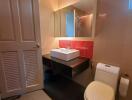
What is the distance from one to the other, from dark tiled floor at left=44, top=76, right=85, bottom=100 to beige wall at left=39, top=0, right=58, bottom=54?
829 mm

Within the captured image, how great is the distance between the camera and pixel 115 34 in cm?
140

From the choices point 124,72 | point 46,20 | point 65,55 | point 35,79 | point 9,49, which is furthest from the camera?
point 46,20

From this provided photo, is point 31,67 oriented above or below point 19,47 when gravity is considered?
below

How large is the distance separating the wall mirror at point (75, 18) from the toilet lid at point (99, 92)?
909mm

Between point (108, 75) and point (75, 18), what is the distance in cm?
131

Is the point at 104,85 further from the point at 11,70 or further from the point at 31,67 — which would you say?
A: the point at 11,70

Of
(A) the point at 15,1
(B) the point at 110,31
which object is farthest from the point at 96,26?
(A) the point at 15,1

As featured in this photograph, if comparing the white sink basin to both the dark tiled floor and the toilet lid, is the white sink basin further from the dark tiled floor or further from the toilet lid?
the dark tiled floor

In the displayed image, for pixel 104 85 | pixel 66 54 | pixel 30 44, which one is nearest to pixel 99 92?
pixel 104 85

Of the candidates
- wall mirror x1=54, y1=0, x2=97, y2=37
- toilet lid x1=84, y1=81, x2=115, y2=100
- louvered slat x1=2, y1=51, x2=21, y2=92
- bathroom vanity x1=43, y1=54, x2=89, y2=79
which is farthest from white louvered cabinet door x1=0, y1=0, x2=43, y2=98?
toilet lid x1=84, y1=81, x2=115, y2=100

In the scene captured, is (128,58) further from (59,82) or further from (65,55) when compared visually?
(59,82)

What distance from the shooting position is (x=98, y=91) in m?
1.23

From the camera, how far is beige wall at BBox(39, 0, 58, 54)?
86.5 inches

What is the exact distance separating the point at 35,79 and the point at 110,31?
168 centimetres
